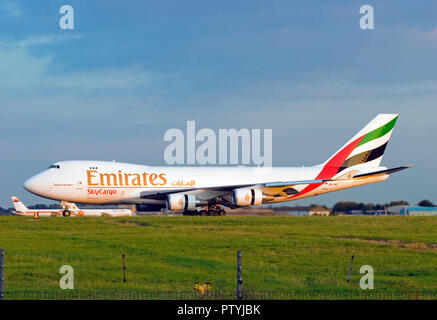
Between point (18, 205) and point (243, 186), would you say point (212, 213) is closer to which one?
point (243, 186)

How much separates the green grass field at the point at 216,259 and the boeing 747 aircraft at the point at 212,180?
8077 millimetres

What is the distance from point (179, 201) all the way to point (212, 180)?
4.85 m

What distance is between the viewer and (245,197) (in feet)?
165

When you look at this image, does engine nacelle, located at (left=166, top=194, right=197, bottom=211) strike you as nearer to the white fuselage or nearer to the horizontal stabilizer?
the white fuselage

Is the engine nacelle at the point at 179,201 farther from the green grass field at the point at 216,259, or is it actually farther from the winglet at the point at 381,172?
the winglet at the point at 381,172

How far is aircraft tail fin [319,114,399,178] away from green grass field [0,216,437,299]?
1571cm

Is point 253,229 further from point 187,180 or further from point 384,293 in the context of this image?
point 384,293

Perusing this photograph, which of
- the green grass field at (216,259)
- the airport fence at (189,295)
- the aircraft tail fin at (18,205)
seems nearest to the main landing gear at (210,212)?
the green grass field at (216,259)

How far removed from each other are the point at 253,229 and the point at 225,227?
6.04 ft

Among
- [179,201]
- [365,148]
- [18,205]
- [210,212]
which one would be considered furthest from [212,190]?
[18,205]

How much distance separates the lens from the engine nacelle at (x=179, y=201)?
48594 mm

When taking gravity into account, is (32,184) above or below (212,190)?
above
